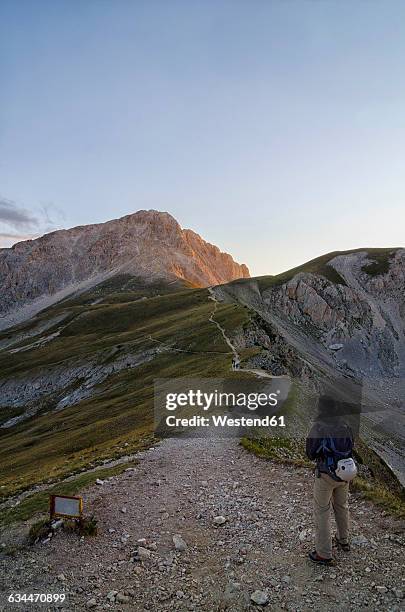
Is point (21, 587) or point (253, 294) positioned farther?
point (253, 294)

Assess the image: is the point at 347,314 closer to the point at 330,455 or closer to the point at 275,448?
the point at 275,448

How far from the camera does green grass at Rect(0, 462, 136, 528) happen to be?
15.8m

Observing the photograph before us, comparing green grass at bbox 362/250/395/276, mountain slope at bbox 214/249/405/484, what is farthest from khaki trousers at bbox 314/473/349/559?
green grass at bbox 362/250/395/276

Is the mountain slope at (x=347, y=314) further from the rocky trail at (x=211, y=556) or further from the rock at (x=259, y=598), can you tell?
the rock at (x=259, y=598)

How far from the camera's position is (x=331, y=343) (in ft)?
430

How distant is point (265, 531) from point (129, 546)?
4.15 metres

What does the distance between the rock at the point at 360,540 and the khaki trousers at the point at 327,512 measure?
21.5 inches

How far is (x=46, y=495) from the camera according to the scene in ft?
58.3

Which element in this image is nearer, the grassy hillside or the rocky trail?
the rocky trail

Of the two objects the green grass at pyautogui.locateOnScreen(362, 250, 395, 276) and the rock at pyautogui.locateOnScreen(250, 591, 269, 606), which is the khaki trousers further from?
the green grass at pyautogui.locateOnScreen(362, 250, 395, 276)

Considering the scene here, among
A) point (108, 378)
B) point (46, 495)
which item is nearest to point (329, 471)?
point (46, 495)

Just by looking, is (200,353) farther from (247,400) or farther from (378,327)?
(378,327)

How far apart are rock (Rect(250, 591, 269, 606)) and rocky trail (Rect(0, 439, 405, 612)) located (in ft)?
0.08

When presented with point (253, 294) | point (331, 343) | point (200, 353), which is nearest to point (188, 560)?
point (200, 353)
